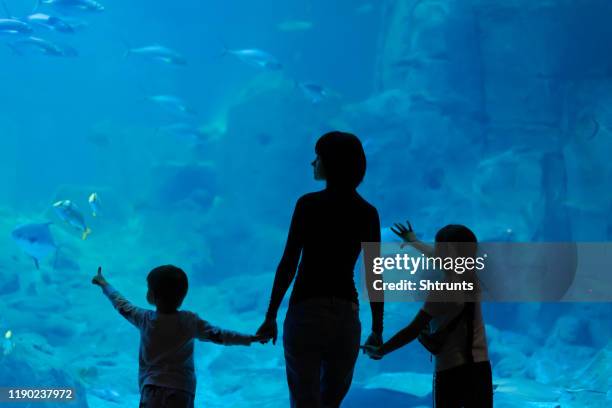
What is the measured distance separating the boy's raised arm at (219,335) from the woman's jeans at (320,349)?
17 centimetres

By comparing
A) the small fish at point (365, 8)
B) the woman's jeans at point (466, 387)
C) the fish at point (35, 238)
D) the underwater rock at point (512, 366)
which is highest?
the small fish at point (365, 8)

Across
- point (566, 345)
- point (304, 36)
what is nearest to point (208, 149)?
point (566, 345)

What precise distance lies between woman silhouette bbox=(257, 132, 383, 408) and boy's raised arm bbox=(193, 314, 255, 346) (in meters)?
0.08

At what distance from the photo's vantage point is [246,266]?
15664 mm

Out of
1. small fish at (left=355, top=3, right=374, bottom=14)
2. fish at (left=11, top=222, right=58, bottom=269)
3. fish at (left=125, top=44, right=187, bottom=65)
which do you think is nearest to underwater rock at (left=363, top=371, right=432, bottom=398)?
fish at (left=11, top=222, right=58, bottom=269)

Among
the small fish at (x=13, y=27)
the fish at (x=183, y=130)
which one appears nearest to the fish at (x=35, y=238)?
the small fish at (x=13, y=27)

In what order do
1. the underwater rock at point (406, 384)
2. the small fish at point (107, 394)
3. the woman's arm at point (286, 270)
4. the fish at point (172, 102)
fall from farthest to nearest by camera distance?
the fish at point (172, 102), the small fish at point (107, 394), the underwater rock at point (406, 384), the woman's arm at point (286, 270)

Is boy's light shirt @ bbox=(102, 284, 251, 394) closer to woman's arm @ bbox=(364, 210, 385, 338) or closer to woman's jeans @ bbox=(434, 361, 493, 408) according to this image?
woman's arm @ bbox=(364, 210, 385, 338)

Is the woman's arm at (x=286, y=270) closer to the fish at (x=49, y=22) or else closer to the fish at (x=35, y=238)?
the fish at (x=35, y=238)

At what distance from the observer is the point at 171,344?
7.40 ft

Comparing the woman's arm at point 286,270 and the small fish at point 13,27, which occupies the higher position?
the small fish at point 13,27

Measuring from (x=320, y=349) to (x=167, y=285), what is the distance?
2.16ft

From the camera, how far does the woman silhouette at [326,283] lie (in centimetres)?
205

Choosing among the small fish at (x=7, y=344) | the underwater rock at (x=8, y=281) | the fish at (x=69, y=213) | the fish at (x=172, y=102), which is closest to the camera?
the small fish at (x=7, y=344)
